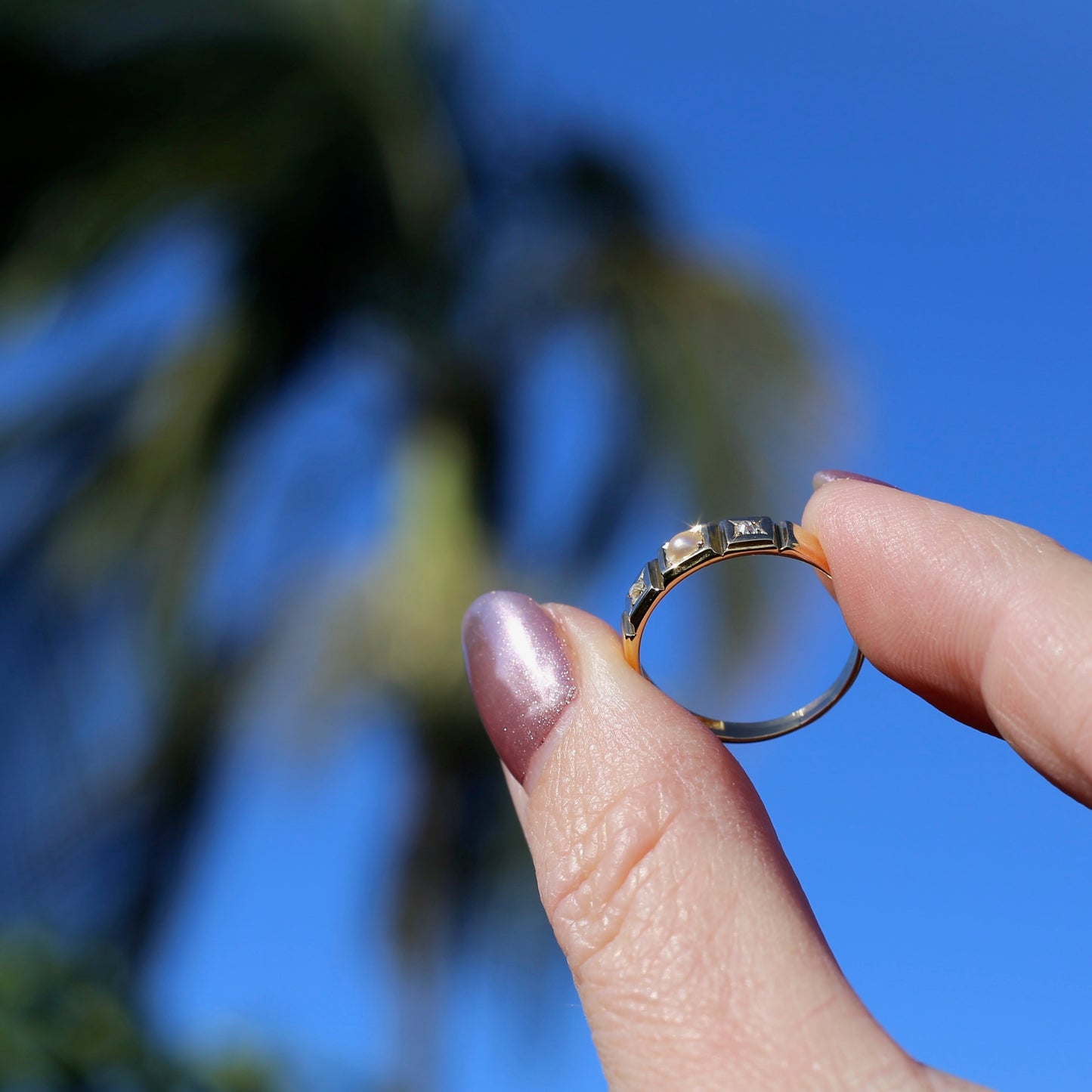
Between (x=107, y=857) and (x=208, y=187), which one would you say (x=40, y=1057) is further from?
(x=208, y=187)

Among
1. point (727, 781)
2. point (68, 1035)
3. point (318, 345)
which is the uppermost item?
point (727, 781)

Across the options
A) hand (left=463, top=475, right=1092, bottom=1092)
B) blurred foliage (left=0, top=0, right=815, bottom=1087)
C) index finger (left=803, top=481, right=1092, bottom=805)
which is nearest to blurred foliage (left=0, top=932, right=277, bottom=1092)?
blurred foliage (left=0, top=0, right=815, bottom=1087)

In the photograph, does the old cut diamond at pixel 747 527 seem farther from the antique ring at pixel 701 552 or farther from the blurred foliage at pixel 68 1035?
the blurred foliage at pixel 68 1035

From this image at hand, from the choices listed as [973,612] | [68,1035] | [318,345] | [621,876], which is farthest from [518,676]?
[318,345]

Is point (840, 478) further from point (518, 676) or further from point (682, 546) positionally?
point (518, 676)

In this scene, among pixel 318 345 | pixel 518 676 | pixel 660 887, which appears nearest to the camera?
pixel 660 887

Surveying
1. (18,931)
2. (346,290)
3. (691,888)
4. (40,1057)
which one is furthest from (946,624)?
(346,290)
